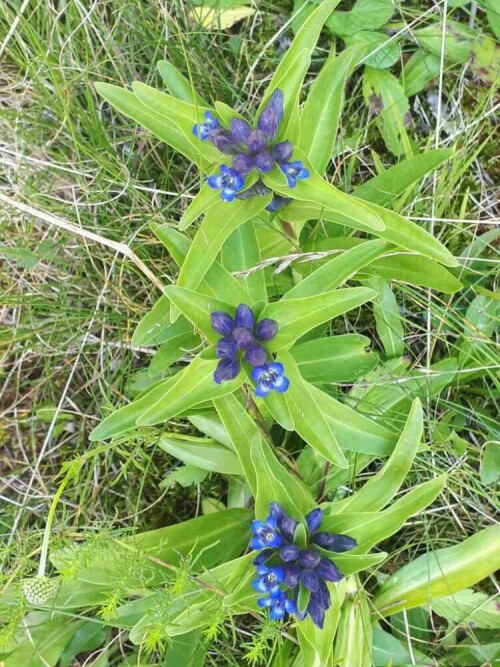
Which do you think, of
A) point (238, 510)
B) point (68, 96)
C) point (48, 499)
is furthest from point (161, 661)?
point (68, 96)

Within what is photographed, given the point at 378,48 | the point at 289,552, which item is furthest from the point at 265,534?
the point at 378,48

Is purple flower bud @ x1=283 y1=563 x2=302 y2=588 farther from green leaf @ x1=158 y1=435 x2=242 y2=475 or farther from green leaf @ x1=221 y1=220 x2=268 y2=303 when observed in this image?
green leaf @ x1=221 y1=220 x2=268 y2=303

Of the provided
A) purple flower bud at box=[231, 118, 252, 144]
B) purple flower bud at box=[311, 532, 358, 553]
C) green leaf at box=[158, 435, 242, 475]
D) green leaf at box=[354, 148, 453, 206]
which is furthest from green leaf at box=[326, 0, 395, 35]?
purple flower bud at box=[311, 532, 358, 553]

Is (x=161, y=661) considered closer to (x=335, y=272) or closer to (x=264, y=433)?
(x=264, y=433)

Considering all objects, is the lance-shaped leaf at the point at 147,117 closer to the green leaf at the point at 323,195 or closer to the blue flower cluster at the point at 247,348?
the green leaf at the point at 323,195

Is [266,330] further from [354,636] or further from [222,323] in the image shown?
[354,636]

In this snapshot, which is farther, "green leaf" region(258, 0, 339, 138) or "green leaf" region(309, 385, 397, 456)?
"green leaf" region(309, 385, 397, 456)

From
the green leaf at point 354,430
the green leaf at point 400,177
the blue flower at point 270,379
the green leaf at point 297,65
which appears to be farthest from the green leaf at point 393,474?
the green leaf at point 297,65
